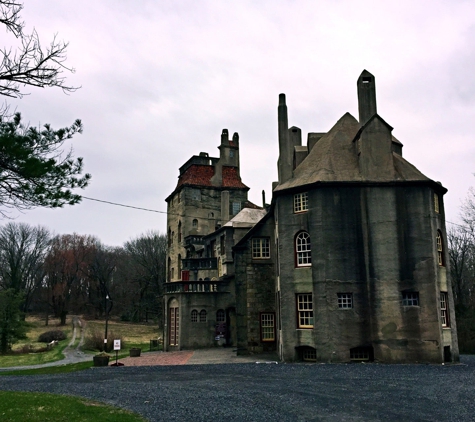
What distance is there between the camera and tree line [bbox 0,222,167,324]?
231 ft

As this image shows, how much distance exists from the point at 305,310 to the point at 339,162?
805cm

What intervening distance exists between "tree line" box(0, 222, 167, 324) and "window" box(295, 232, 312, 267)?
4472cm

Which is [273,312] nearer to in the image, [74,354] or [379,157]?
[379,157]

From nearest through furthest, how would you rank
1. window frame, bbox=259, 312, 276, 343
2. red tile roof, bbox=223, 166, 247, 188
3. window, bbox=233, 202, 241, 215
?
1. window frame, bbox=259, 312, 276, 343
2. window, bbox=233, 202, 241, 215
3. red tile roof, bbox=223, 166, 247, 188

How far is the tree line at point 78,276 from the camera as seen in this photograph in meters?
70.4

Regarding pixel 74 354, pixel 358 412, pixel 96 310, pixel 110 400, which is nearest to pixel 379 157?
pixel 358 412

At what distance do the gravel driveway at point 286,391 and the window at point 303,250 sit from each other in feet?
17.1

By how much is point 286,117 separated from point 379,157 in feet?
21.1

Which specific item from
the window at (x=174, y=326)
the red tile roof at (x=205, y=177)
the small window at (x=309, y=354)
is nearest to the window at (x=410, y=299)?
the small window at (x=309, y=354)

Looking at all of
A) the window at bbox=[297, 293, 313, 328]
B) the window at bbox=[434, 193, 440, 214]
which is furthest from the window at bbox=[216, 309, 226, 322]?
the window at bbox=[434, 193, 440, 214]

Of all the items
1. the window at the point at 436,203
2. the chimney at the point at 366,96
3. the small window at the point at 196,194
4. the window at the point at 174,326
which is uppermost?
the small window at the point at 196,194

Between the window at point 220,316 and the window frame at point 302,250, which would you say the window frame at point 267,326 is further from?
the window at point 220,316

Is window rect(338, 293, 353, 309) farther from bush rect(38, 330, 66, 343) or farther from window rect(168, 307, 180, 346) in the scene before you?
bush rect(38, 330, 66, 343)

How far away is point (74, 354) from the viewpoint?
40.6m
